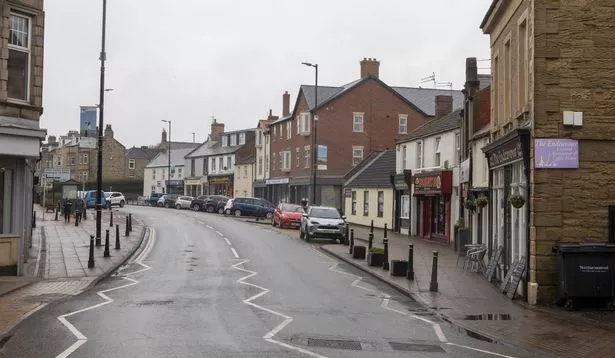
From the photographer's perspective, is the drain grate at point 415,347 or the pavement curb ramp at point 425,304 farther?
the pavement curb ramp at point 425,304

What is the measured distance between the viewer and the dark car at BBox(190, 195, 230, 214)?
6554 centimetres

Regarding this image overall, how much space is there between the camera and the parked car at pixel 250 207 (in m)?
57.5

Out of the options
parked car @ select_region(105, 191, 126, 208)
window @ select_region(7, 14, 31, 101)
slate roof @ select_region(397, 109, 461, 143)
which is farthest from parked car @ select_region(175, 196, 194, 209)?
window @ select_region(7, 14, 31, 101)

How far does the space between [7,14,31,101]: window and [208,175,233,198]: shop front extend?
6532 cm

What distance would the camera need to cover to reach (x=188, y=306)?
14.2 metres

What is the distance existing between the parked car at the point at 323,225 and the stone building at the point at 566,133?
18815 millimetres

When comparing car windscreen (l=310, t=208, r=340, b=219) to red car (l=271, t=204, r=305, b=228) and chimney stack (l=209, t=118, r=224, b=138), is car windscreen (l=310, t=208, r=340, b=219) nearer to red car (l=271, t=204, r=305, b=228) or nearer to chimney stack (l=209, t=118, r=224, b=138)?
red car (l=271, t=204, r=305, b=228)

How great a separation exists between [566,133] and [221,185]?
74.4m

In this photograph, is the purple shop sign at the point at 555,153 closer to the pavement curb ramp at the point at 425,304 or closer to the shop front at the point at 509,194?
the shop front at the point at 509,194

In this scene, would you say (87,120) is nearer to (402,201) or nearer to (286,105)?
(402,201)

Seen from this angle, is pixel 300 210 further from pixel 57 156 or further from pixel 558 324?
pixel 57 156

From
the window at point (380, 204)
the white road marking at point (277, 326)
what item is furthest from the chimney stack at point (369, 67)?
the white road marking at point (277, 326)

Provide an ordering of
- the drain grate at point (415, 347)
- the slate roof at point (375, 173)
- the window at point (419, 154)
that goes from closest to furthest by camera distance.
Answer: the drain grate at point (415, 347) < the window at point (419, 154) < the slate roof at point (375, 173)

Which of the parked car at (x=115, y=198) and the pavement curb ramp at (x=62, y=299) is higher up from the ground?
the parked car at (x=115, y=198)
